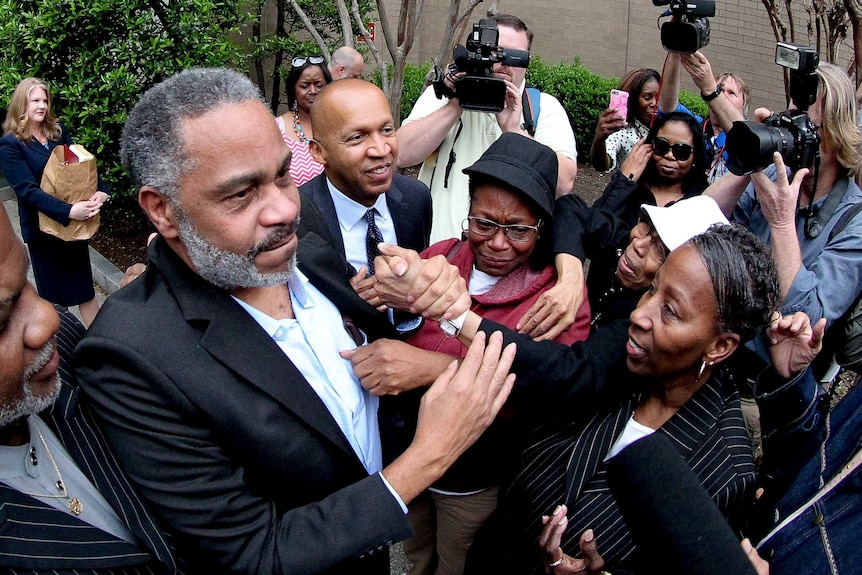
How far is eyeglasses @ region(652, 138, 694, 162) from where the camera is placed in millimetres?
3557

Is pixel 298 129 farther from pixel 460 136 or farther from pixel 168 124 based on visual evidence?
pixel 168 124

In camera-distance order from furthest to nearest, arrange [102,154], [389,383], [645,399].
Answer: [102,154], [645,399], [389,383]

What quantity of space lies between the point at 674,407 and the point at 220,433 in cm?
137

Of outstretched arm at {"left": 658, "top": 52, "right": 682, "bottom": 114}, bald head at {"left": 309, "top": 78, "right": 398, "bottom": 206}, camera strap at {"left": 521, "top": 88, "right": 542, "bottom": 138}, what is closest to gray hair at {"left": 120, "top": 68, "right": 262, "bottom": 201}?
bald head at {"left": 309, "top": 78, "right": 398, "bottom": 206}

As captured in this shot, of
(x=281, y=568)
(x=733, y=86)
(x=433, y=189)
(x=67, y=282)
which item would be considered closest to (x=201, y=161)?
(x=281, y=568)

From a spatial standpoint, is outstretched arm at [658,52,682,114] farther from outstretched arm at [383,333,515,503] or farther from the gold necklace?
the gold necklace

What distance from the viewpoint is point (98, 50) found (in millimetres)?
5992

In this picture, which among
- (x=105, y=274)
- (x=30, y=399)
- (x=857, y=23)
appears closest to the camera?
(x=30, y=399)

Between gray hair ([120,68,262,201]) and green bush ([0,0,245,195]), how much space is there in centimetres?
486

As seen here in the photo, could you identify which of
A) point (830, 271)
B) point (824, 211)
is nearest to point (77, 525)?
point (830, 271)

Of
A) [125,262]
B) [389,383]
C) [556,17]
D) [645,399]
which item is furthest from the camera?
[556,17]

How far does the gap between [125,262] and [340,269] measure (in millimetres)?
5597

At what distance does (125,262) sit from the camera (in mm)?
7023

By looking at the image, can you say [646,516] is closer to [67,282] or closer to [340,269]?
[340,269]
